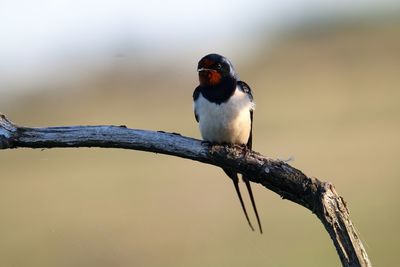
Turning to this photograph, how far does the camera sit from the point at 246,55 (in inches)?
1416

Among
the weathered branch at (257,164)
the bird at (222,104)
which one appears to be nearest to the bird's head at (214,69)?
the bird at (222,104)

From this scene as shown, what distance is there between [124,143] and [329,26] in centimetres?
4072

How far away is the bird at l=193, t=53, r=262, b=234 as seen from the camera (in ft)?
20.4

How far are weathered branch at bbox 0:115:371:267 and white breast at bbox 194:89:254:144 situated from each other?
1.02m

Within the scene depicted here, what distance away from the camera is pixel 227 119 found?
6250mm

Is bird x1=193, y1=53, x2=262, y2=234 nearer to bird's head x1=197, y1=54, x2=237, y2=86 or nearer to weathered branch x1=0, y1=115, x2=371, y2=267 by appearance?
bird's head x1=197, y1=54, x2=237, y2=86

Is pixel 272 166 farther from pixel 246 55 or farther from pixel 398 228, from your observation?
pixel 246 55

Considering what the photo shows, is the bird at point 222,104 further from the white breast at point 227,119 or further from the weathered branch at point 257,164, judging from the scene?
the weathered branch at point 257,164

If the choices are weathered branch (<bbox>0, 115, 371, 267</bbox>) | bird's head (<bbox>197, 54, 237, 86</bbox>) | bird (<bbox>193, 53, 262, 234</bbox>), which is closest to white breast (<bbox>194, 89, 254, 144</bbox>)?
bird (<bbox>193, 53, 262, 234</bbox>)

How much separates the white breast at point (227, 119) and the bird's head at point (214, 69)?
0.13m

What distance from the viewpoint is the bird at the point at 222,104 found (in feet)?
20.4

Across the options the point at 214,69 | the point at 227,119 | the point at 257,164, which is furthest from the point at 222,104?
the point at 257,164

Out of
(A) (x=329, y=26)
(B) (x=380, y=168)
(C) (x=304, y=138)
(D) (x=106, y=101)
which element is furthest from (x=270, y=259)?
(A) (x=329, y=26)

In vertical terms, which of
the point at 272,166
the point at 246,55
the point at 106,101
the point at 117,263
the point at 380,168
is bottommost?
the point at 272,166
